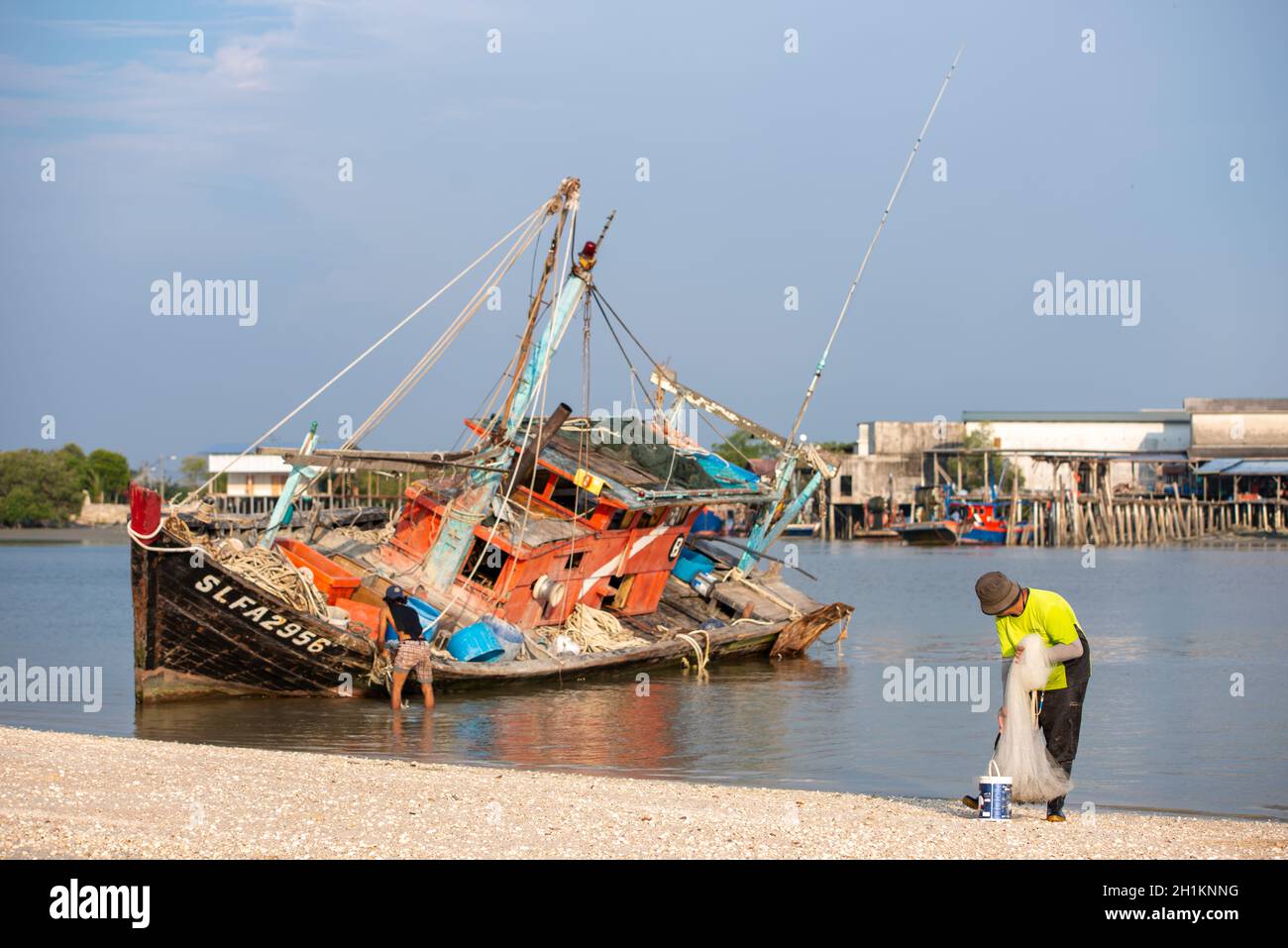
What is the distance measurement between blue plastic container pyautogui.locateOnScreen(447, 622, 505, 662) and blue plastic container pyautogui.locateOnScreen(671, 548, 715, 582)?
7786 mm

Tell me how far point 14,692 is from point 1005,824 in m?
17.2

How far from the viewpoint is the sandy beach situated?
30.5 ft

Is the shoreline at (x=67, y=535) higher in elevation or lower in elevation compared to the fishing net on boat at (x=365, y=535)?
lower

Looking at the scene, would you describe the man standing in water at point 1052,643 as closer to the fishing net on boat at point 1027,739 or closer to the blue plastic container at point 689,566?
the fishing net on boat at point 1027,739

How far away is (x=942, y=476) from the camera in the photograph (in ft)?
347

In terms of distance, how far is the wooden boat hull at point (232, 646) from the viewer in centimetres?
1836

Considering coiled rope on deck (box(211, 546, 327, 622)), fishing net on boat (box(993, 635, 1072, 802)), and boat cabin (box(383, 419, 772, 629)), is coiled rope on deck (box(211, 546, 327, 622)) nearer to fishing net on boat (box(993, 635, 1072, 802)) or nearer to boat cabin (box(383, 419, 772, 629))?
boat cabin (box(383, 419, 772, 629))

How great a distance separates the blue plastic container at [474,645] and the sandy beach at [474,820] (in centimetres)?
654

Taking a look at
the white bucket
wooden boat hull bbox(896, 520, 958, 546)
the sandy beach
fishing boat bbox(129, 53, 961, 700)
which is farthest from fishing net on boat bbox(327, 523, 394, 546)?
wooden boat hull bbox(896, 520, 958, 546)

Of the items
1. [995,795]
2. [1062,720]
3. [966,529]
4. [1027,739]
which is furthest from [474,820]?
[966,529]

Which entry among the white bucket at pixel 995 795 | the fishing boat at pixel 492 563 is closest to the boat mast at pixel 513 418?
the fishing boat at pixel 492 563

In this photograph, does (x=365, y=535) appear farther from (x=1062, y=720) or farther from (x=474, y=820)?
(x=1062, y=720)

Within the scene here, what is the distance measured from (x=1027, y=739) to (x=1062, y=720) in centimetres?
30
